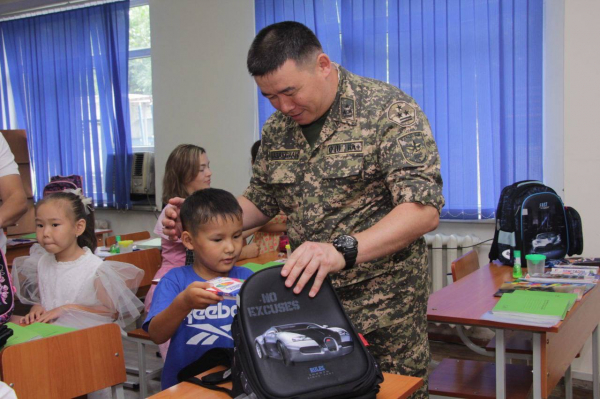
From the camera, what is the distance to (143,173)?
19.0 ft

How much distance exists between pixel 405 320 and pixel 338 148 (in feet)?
1.69

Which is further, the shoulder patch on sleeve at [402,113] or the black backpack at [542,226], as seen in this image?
the black backpack at [542,226]

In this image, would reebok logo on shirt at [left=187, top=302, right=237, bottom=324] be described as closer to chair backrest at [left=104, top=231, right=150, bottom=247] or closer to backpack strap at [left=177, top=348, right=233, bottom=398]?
backpack strap at [left=177, top=348, right=233, bottom=398]

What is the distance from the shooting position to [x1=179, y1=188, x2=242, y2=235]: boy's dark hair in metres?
1.76

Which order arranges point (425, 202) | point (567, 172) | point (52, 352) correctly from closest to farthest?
point (425, 202) < point (52, 352) < point (567, 172)

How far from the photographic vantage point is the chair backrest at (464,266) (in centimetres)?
300

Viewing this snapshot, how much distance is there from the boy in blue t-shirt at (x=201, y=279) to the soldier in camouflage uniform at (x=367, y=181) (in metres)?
0.20

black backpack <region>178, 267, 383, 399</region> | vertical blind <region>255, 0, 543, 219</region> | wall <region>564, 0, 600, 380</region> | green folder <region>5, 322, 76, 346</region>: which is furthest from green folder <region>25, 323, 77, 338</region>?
vertical blind <region>255, 0, 543, 219</region>

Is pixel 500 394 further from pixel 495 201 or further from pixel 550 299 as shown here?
pixel 495 201

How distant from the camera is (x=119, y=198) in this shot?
237 inches

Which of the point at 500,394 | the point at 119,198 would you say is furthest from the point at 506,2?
the point at 119,198

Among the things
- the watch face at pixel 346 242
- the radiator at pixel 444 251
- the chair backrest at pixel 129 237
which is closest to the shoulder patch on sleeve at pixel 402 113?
the watch face at pixel 346 242

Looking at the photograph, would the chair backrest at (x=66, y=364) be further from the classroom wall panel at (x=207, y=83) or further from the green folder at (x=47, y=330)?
the classroom wall panel at (x=207, y=83)

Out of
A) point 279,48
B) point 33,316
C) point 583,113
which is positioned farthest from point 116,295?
point 583,113
